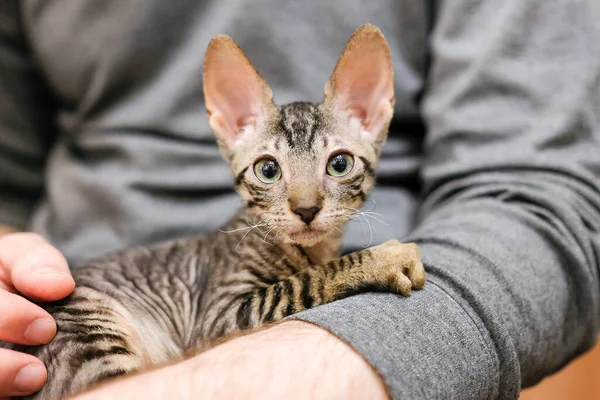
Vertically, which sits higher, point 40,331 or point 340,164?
point 340,164

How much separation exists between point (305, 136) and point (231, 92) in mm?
186

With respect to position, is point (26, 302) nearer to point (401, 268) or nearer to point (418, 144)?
point (401, 268)

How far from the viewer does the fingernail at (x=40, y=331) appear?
94cm

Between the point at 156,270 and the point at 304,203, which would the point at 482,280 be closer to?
the point at 304,203

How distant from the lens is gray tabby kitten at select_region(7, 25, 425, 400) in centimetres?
96

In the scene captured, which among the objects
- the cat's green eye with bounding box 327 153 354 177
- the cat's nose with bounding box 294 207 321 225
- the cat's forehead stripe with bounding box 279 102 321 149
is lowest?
the cat's nose with bounding box 294 207 321 225

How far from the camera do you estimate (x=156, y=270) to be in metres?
1.24

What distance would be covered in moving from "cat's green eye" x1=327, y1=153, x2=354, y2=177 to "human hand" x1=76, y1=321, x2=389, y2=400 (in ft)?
1.10

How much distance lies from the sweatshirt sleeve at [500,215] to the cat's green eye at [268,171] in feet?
0.96

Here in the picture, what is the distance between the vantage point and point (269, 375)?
2.52 ft

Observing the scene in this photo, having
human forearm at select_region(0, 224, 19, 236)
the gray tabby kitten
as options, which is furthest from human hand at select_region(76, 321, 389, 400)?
human forearm at select_region(0, 224, 19, 236)

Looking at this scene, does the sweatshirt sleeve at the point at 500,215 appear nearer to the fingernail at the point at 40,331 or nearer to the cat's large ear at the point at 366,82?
the cat's large ear at the point at 366,82

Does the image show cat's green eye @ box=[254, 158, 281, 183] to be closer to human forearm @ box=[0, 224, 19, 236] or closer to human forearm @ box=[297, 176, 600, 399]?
human forearm @ box=[297, 176, 600, 399]

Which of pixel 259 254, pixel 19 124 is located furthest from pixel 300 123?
pixel 19 124
